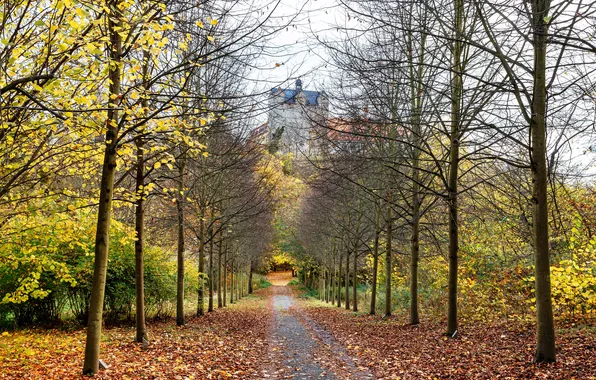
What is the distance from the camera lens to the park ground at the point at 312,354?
6477 millimetres

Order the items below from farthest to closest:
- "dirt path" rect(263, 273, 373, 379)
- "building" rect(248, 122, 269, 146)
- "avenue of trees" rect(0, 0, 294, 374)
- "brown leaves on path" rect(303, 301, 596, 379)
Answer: "building" rect(248, 122, 269, 146)
"dirt path" rect(263, 273, 373, 379)
"brown leaves on path" rect(303, 301, 596, 379)
"avenue of trees" rect(0, 0, 294, 374)

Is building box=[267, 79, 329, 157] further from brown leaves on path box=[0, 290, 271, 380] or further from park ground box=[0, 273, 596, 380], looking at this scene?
brown leaves on path box=[0, 290, 271, 380]

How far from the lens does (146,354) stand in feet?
27.1

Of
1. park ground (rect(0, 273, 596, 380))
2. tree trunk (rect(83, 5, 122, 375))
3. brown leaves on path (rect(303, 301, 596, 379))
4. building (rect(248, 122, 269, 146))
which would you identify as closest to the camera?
brown leaves on path (rect(303, 301, 596, 379))

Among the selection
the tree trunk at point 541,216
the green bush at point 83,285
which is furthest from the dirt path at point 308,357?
the green bush at point 83,285

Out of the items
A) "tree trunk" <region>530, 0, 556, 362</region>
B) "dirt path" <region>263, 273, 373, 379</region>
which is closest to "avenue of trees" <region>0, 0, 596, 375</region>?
"tree trunk" <region>530, 0, 556, 362</region>

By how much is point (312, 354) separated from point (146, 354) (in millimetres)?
3313

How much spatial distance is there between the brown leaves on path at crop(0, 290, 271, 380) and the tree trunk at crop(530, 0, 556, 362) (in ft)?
14.8

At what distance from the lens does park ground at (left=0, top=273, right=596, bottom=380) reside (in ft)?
21.2

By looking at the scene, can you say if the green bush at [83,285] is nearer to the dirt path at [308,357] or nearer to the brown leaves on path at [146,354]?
the brown leaves on path at [146,354]

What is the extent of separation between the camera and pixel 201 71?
564 inches

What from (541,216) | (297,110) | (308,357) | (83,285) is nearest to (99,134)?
(297,110)

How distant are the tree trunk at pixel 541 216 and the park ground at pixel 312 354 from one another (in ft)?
1.19

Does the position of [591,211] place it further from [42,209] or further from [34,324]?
[34,324]
